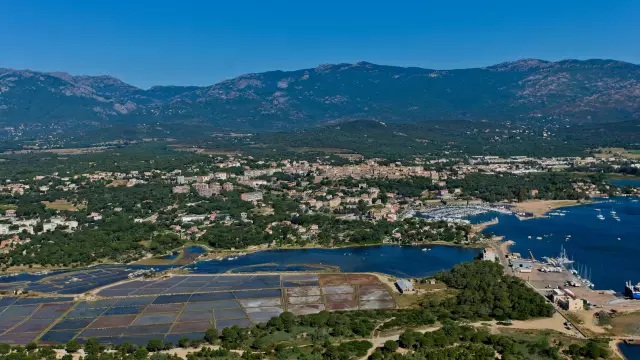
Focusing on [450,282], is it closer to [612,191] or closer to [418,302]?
[418,302]

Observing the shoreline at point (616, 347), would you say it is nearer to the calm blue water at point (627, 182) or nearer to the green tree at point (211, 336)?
the green tree at point (211, 336)

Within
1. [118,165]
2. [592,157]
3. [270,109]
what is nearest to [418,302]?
[118,165]

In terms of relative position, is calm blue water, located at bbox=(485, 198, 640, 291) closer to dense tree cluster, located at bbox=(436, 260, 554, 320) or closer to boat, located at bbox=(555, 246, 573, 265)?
boat, located at bbox=(555, 246, 573, 265)

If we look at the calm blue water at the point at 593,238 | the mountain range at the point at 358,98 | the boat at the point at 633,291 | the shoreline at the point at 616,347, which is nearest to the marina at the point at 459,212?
the calm blue water at the point at 593,238

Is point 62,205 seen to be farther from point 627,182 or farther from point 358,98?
point 358,98

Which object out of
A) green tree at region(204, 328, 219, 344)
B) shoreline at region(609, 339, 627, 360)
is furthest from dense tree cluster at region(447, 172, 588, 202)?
green tree at region(204, 328, 219, 344)
